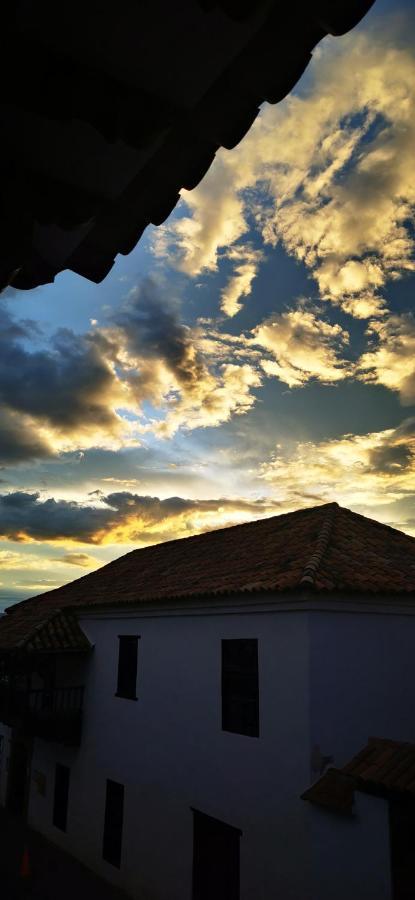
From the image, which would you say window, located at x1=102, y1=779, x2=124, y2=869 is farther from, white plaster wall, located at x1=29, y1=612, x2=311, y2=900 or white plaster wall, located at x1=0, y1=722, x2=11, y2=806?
white plaster wall, located at x1=0, y1=722, x2=11, y2=806

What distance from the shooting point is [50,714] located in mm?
13531

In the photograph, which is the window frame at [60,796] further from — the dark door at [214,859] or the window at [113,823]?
the dark door at [214,859]

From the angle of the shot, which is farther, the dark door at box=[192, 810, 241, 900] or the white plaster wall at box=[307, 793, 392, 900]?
the dark door at box=[192, 810, 241, 900]

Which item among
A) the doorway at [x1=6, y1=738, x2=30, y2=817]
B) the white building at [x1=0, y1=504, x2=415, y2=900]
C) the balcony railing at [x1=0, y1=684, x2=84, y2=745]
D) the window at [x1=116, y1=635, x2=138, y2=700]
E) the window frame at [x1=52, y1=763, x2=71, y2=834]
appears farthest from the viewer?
the doorway at [x1=6, y1=738, x2=30, y2=817]

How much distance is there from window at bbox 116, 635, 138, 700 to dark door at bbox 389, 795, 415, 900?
7332 mm

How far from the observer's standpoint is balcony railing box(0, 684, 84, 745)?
1352cm

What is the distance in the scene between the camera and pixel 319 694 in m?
7.89

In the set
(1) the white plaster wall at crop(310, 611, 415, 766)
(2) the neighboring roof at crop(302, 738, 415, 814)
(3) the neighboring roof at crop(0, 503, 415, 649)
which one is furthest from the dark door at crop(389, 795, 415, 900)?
(3) the neighboring roof at crop(0, 503, 415, 649)

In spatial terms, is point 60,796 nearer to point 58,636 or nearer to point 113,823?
point 113,823

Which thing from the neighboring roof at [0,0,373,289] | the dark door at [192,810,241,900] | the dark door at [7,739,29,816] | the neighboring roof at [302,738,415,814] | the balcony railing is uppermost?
the neighboring roof at [0,0,373,289]

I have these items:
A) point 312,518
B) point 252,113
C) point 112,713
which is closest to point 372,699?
point 312,518

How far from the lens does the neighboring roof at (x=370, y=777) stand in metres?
6.29

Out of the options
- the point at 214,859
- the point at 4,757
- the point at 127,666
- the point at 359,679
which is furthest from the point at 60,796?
the point at 359,679

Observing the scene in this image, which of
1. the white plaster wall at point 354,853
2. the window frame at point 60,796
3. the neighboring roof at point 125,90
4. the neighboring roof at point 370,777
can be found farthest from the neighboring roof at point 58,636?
the neighboring roof at point 125,90
